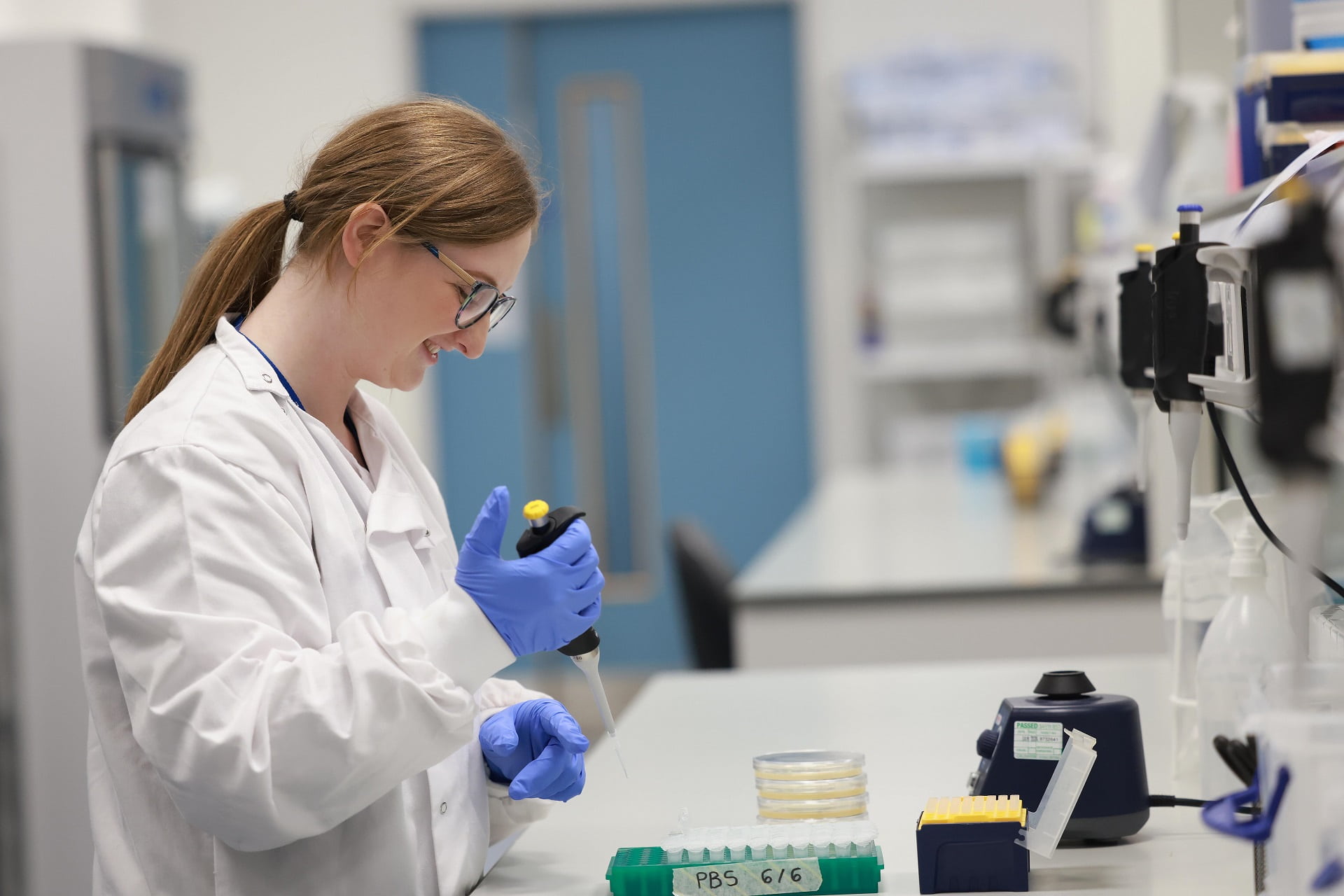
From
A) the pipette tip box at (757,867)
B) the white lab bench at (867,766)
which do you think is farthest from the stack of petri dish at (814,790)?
the pipette tip box at (757,867)

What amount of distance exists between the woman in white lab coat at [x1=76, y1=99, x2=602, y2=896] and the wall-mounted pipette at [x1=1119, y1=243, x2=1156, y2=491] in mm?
564

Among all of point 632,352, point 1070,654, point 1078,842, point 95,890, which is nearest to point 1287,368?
point 1078,842

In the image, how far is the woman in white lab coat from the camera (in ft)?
3.24

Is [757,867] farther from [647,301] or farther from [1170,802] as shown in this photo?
[647,301]

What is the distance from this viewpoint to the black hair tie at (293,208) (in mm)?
1224

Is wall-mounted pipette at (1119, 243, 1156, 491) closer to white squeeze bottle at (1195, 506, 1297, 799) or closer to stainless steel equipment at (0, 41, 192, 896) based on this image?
white squeeze bottle at (1195, 506, 1297, 799)

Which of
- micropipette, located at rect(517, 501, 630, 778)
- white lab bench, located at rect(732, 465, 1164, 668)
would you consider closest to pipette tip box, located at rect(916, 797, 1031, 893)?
micropipette, located at rect(517, 501, 630, 778)

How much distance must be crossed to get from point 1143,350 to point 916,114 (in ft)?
12.5

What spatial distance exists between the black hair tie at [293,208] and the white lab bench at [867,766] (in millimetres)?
592

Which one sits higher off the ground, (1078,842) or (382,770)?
(382,770)

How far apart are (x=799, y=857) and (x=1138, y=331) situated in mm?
603

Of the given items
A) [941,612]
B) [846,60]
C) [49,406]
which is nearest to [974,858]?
[941,612]

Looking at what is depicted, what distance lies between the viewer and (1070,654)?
2.55 meters

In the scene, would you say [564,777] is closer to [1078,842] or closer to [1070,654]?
[1078,842]
